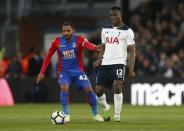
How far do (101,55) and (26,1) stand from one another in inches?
818

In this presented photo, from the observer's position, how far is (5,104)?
30.7 m

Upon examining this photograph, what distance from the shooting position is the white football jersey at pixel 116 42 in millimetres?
19250

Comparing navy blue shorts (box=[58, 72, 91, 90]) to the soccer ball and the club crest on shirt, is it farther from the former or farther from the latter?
the soccer ball

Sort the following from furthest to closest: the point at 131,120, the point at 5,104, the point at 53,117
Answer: the point at 5,104 < the point at 131,120 < the point at 53,117

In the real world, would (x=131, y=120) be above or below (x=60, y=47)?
below

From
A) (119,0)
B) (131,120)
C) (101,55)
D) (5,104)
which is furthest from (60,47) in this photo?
(119,0)

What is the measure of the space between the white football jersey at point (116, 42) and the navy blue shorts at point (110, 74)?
0.36 feet

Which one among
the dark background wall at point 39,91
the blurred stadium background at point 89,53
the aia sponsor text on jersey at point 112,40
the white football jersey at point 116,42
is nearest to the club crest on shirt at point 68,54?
the white football jersey at point 116,42

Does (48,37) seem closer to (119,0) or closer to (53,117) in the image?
(119,0)

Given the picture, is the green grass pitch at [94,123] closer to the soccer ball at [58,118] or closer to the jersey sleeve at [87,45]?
the soccer ball at [58,118]

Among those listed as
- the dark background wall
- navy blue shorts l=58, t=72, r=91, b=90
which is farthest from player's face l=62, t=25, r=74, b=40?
the dark background wall

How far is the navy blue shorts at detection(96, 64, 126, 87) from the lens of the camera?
19312mm

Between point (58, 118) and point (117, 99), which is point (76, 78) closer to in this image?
point (117, 99)

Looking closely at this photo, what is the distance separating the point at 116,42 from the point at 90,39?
53.3 ft
